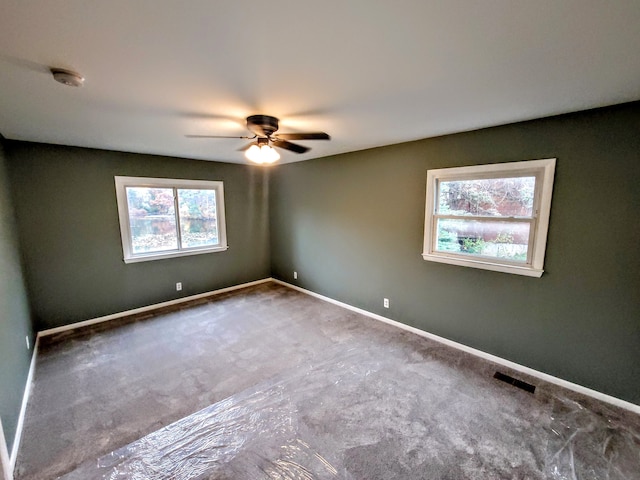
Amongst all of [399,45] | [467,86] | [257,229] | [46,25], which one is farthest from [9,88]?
[257,229]

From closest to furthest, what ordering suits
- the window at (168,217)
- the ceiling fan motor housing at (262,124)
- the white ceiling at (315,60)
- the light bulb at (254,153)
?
the white ceiling at (315,60) < the ceiling fan motor housing at (262,124) < the light bulb at (254,153) < the window at (168,217)

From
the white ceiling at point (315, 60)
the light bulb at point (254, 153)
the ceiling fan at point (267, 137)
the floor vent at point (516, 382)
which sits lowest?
the floor vent at point (516, 382)

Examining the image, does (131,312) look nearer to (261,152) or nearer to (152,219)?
(152,219)

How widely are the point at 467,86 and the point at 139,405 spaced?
11.0 ft

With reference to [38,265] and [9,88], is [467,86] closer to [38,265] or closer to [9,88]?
[9,88]

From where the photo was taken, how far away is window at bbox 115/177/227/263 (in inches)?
152

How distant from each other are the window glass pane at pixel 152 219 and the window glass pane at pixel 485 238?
390cm

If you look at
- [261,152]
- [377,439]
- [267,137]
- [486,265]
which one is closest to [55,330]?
[261,152]

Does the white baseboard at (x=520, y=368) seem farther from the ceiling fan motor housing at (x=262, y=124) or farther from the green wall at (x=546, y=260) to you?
the ceiling fan motor housing at (x=262, y=124)

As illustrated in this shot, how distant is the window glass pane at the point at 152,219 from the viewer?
3920mm

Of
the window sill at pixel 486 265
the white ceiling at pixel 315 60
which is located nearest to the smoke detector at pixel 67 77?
the white ceiling at pixel 315 60

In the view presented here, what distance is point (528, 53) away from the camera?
4.38 feet

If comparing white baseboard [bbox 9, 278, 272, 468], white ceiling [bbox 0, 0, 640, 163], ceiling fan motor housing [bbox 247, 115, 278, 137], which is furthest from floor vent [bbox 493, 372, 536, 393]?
white baseboard [bbox 9, 278, 272, 468]

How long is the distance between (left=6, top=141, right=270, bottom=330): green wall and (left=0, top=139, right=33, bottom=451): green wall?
1.10 feet
